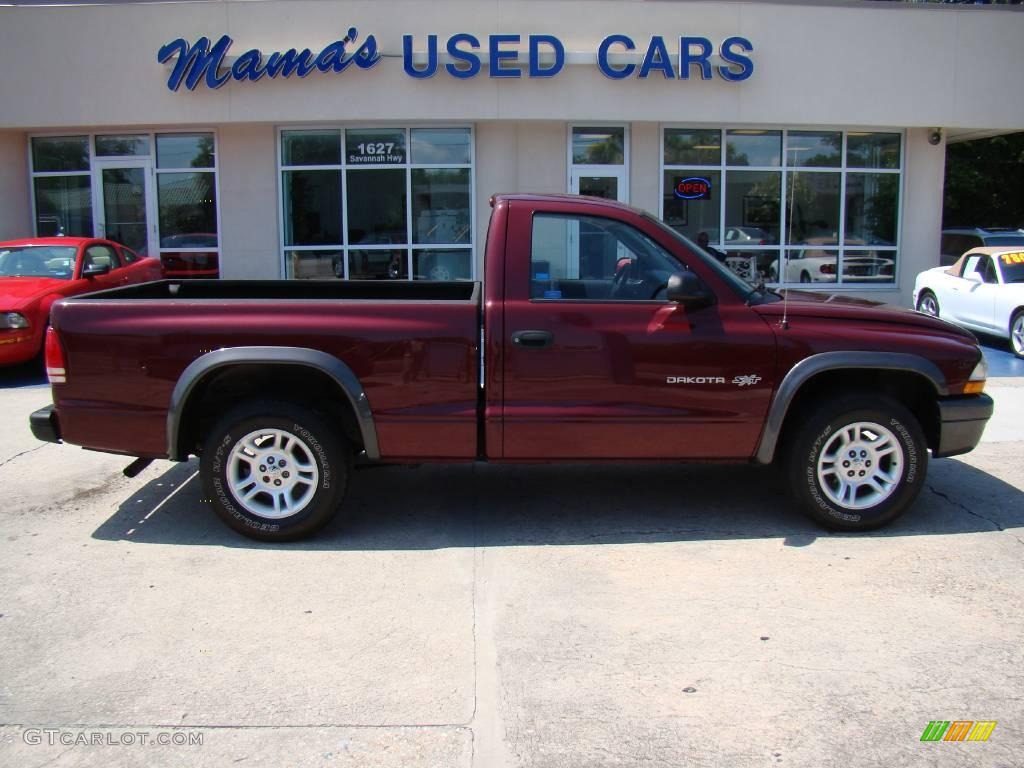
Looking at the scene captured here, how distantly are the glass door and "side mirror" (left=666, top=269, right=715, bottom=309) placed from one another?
1288 cm

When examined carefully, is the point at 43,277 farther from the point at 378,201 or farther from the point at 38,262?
the point at 378,201

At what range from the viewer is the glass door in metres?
15.7

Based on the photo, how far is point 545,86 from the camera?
14.5m

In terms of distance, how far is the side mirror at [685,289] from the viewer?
496 cm

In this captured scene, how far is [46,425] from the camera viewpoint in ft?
17.4

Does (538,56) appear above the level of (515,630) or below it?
above

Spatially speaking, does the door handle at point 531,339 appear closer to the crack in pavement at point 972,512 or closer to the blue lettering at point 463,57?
the crack in pavement at point 972,512

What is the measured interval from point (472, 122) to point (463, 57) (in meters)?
1.08

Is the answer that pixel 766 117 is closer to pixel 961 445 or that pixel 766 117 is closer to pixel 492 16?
pixel 492 16

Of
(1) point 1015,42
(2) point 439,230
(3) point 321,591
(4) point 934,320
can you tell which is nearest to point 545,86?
(2) point 439,230

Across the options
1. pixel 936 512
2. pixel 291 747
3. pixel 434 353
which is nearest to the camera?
pixel 291 747

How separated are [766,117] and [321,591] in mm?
12520

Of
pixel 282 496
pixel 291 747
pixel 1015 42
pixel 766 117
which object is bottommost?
pixel 291 747

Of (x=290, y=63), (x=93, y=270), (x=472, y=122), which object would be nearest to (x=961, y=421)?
(x=93, y=270)
